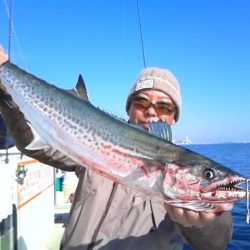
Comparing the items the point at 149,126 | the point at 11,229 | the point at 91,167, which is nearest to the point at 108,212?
the point at 91,167

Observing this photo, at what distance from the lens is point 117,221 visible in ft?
10.3

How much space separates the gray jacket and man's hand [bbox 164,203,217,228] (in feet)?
0.83

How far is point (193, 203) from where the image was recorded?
2588mm

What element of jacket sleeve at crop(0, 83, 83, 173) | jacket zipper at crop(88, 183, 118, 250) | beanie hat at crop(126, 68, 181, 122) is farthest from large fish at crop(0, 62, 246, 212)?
beanie hat at crop(126, 68, 181, 122)

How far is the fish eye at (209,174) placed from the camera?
2.71 meters

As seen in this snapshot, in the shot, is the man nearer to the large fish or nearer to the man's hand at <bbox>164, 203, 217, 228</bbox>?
the man's hand at <bbox>164, 203, 217, 228</bbox>

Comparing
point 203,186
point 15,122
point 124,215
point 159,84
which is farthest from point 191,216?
point 15,122

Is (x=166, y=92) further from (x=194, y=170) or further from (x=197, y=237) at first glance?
(x=197, y=237)

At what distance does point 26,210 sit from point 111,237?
108 inches

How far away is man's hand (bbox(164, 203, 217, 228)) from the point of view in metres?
2.54

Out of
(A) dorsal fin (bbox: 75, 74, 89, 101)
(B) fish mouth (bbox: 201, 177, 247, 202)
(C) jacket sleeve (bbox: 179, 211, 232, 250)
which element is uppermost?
(A) dorsal fin (bbox: 75, 74, 89, 101)

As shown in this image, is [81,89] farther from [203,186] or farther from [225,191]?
[225,191]

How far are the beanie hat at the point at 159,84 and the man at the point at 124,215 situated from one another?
0.06m

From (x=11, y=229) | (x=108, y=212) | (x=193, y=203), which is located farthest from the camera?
(x=11, y=229)
